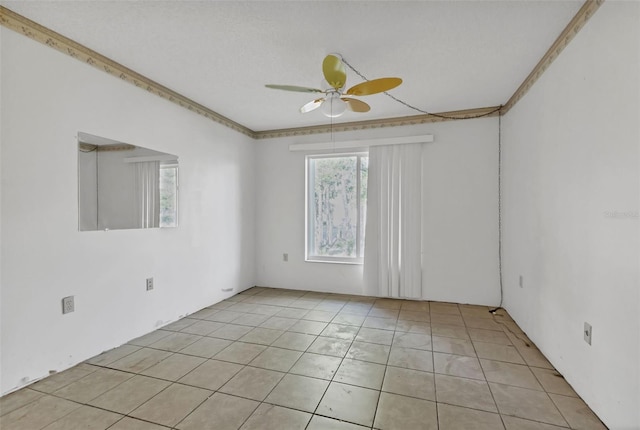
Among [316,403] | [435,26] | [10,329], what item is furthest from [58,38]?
[316,403]

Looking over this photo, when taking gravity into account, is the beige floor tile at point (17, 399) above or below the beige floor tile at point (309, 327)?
above

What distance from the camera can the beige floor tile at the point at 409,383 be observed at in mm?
1939

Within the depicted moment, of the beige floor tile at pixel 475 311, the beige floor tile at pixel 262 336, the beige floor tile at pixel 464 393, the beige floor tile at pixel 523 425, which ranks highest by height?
the beige floor tile at pixel 475 311

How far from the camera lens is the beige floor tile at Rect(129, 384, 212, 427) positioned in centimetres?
171

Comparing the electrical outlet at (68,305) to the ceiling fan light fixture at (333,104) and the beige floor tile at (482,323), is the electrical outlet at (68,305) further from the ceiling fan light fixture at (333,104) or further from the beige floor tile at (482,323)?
the beige floor tile at (482,323)

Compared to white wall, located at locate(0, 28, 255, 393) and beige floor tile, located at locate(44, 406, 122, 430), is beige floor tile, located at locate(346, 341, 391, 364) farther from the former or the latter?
white wall, located at locate(0, 28, 255, 393)

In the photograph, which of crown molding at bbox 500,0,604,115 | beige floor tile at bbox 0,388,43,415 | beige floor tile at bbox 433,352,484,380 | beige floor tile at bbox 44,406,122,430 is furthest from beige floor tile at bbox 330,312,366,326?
crown molding at bbox 500,0,604,115

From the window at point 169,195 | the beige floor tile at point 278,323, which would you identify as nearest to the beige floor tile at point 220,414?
the beige floor tile at point 278,323

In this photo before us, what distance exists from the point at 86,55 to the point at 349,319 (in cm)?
334

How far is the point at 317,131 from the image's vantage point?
4320mm

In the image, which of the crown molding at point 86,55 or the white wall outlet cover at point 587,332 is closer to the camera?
the white wall outlet cover at point 587,332

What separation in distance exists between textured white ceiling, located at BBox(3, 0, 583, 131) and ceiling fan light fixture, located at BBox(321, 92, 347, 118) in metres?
0.32

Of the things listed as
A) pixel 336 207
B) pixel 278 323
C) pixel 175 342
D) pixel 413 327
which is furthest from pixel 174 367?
pixel 336 207

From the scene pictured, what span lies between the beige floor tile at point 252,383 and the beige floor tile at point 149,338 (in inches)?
42.5
